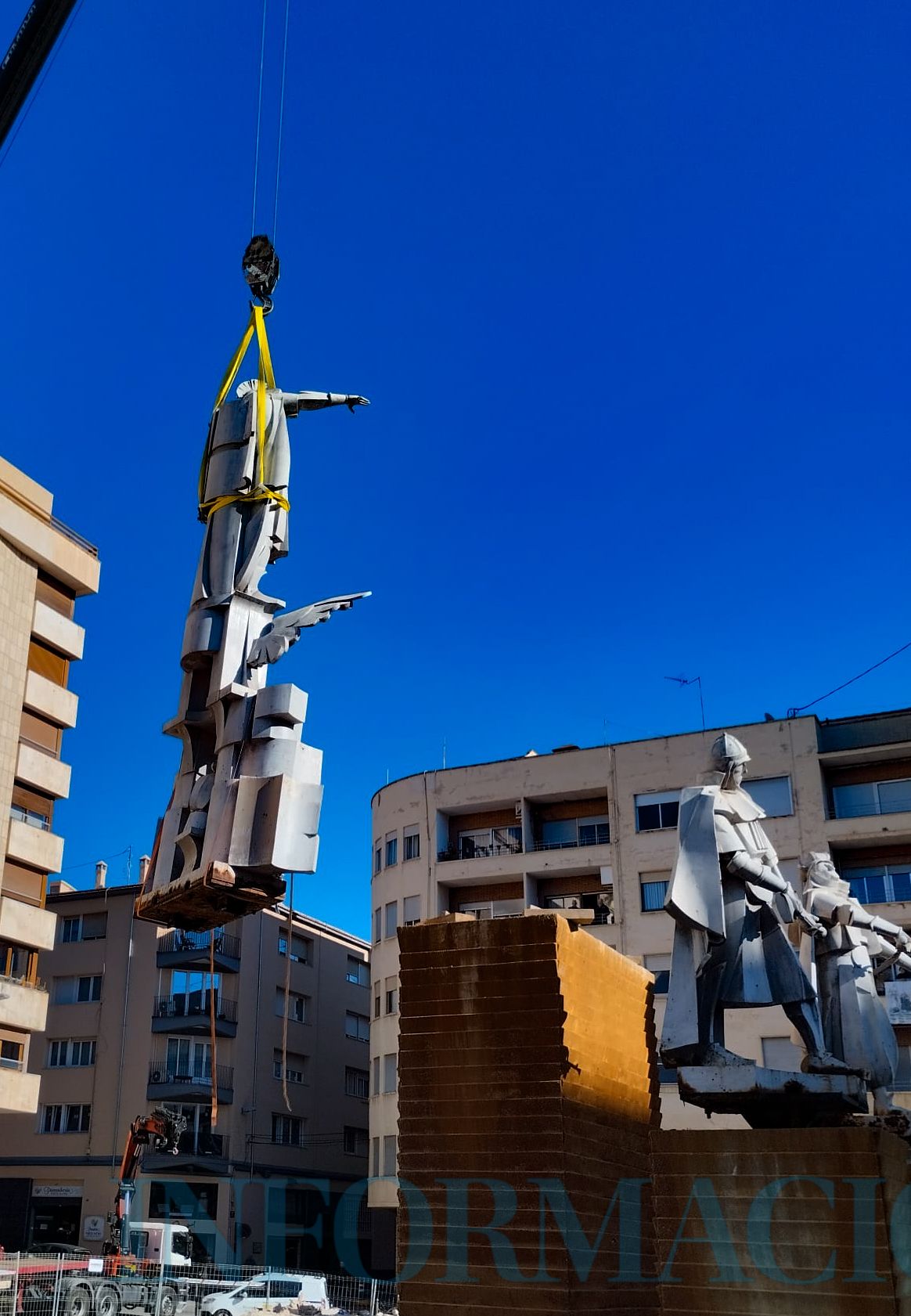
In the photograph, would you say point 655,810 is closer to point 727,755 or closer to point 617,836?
point 617,836

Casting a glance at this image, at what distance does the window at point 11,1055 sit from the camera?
3460cm

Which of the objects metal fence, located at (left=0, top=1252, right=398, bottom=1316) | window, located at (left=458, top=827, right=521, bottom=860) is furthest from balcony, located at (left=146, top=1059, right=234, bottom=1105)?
metal fence, located at (left=0, top=1252, right=398, bottom=1316)

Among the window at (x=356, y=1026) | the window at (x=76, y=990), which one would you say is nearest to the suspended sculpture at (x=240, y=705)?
the window at (x=76, y=990)

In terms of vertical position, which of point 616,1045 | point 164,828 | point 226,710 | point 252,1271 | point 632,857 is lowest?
point 252,1271

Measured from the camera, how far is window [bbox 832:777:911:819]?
122 feet

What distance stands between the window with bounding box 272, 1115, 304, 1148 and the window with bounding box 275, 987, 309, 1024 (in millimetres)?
3259

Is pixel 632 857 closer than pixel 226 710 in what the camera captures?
No

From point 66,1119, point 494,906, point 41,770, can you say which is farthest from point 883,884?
point 66,1119

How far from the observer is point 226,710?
13742mm

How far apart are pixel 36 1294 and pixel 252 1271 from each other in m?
8.58

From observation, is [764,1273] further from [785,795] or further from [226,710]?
[785,795]

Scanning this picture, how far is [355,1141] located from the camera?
170 ft

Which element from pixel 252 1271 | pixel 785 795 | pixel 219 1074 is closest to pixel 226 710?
pixel 252 1271

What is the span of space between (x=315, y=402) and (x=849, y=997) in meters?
8.73
